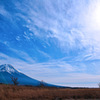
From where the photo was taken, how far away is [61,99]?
10.3m

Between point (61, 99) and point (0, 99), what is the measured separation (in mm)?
4594

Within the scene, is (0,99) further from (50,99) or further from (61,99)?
(61,99)

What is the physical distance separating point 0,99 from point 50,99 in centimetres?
374

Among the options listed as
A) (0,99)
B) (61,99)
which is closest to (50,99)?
(61,99)

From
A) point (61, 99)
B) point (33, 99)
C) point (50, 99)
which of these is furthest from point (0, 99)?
point (61, 99)

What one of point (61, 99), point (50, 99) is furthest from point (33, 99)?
point (61, 99)

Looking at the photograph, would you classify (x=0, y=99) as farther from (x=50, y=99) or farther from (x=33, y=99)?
(x=50, y=99)

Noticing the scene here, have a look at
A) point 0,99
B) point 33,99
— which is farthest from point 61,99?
point 0,99

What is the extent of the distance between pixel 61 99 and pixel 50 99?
0.86 meters

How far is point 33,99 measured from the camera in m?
10.4

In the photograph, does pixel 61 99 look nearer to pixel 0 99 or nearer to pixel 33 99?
pixel 33 99

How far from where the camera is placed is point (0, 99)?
386 inches

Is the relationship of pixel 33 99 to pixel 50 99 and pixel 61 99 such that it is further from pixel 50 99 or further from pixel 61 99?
pixel 61 99
